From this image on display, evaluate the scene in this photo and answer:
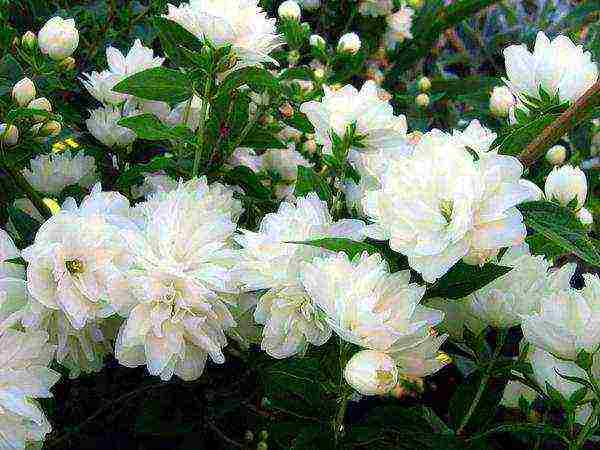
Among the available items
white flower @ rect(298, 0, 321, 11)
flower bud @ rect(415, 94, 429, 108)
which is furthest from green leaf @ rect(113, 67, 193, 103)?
white flower @ rect(298, 0, 321, 11)

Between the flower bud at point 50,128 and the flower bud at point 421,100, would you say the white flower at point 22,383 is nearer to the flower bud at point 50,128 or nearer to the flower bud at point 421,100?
the flower bud at point 50,128

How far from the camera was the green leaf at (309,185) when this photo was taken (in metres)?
0.93

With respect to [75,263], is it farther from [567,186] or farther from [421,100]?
[421,100]

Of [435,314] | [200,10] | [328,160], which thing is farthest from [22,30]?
[435,314]

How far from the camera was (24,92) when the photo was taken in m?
1.04

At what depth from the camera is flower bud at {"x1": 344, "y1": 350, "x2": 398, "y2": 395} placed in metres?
0.74

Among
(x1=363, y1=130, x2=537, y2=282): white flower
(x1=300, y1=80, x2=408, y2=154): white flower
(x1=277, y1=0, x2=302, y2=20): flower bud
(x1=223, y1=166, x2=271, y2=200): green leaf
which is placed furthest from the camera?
(x1=277, y1=0, x2=302, y2=20): flower bud

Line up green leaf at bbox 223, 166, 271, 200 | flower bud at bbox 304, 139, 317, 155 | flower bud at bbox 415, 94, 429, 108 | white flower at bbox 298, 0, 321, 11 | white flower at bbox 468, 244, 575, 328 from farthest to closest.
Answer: white flower at bbox 298, 0, 321, 11 → flower bud at bbox 415, 94, 429, 108 → flower bud at bbox 304, 139, 317, 155 → green leaf at bbox 223, 166, 271, 200 → white flower at bbox 468, 244, 575, 328

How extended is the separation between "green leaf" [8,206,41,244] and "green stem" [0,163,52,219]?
0.13 feet

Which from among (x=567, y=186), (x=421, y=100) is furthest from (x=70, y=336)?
(x=421, y=100)

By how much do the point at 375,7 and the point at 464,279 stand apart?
122cm

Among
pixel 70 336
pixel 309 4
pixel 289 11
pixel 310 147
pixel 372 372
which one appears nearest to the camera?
pixel 372 372

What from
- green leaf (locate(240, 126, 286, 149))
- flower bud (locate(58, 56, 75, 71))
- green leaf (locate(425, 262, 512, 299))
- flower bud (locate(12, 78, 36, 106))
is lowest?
green leaf (locate(425, 262, 512, 299))

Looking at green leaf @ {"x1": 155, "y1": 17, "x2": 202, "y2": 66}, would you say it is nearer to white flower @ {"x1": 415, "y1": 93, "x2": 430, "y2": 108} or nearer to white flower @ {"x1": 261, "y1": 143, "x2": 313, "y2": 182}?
white flower @ {"x1": 261, "y1": 143, "x2": 313, "y2": 182}
